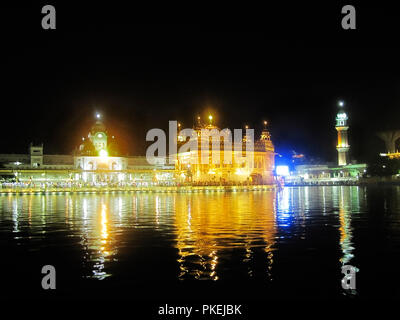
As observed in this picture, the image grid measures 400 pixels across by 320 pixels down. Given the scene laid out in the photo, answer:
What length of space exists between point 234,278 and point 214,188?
46563 millimetres

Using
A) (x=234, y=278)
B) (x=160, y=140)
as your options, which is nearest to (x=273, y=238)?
(x=234, y=278)

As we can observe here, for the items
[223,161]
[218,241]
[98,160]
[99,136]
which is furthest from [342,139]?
[218,241]

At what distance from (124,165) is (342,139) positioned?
2001 inches

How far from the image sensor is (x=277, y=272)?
9.55 meters

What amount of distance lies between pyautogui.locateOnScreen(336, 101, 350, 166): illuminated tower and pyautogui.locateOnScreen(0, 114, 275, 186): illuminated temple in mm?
29451

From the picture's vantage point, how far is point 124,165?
3017 inches

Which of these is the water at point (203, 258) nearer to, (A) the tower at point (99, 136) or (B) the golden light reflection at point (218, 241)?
(B) the golden light reflection at point (218, 241)

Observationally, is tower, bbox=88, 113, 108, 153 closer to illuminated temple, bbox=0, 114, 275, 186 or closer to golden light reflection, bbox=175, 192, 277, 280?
illuminated temple, bbox=0, 114, 275, 186

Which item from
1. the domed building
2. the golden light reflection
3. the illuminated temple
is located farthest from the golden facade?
the golden light reflection

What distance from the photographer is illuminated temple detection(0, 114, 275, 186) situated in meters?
66.2

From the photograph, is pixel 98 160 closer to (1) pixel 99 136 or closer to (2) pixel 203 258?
(1) pixel 99 136

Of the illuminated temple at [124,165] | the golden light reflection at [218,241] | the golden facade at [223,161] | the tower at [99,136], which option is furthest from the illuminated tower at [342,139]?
the golden light reflection at [218,241]

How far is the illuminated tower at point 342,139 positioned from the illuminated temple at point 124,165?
96.6ft
